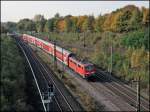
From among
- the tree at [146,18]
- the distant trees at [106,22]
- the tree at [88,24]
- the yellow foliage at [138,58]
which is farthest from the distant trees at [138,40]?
the tree at [88,24]

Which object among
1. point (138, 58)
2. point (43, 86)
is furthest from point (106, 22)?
point (43, 86)

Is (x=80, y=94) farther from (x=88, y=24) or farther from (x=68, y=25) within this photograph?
(x=68, y=25)

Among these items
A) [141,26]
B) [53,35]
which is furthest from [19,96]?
→ [53,35]

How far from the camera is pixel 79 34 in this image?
303 feet

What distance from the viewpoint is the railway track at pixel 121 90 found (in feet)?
121

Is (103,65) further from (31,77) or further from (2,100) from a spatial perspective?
(2,100)

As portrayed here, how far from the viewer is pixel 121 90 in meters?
42.4

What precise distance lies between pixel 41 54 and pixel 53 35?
28365mm

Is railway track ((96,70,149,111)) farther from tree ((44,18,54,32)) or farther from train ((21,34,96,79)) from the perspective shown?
tree ((44,18,54,32))

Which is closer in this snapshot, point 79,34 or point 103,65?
point 103,65

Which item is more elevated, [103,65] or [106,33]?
[106,33]

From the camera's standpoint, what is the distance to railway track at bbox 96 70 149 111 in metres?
37.0

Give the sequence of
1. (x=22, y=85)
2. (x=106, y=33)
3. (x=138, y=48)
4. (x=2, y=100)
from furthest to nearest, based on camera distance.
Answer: (x=106, y=33) < (x=138, y=48) < (x=22, y=85) < (x=2, y=100)

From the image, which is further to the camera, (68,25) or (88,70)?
(68,25)
